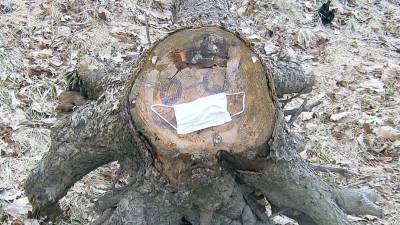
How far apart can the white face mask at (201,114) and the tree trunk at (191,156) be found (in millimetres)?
35

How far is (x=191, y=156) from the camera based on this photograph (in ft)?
7.66

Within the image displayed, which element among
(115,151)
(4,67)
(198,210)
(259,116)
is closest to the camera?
(259,116)

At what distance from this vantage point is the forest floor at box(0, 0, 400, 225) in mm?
3930

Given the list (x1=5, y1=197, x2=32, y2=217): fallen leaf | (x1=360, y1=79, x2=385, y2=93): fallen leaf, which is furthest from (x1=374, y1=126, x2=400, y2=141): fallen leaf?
(x1=5, y1=197, x2=32, y2=217): fallen leaf

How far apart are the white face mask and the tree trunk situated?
35 millimetres

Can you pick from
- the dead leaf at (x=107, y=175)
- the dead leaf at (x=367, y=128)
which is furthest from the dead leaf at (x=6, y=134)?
the dead leaf at (x=367, y=128)

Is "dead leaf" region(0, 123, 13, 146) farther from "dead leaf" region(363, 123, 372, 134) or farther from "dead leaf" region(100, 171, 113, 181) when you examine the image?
"dead leaf" region(363, 123, 372, 134)

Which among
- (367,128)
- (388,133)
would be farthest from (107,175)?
(388,133)

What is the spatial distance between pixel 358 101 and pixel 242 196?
272 cm

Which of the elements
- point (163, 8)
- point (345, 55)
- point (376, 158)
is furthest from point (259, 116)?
point (163, 8)

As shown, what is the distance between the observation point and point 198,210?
264 cm

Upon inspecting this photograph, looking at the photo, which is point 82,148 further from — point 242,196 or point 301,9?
point 301,9

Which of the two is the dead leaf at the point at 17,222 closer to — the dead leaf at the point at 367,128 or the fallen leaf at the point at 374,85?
the dead leaf at the point at 367,128

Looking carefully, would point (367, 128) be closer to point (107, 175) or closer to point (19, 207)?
point (107, 175)
